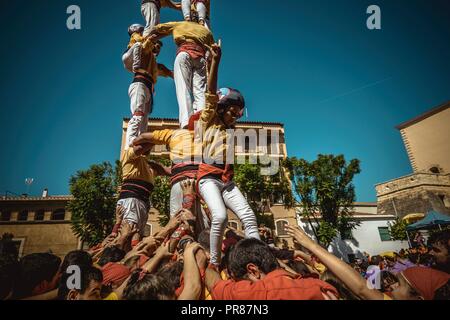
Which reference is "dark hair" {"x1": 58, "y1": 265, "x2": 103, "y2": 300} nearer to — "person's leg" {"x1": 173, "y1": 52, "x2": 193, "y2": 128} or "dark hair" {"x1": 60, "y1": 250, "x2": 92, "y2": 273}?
"dark hair" {"x1": 60, "y1": 250, "x2": 92, "y2": 273}

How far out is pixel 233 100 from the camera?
3193 millimetres

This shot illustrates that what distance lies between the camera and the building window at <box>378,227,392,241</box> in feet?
78.5

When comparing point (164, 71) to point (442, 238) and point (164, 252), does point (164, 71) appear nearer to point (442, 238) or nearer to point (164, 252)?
point (164, 252)

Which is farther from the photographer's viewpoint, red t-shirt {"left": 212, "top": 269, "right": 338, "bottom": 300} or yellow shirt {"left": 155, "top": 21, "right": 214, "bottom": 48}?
yellow shirt {"left": 155, "top": 21, "right": 214, "bottom": 48}

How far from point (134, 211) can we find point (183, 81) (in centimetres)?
242

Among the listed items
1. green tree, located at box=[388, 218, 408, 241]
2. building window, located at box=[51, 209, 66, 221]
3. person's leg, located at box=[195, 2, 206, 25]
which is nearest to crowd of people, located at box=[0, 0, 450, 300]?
person's leg, located at box=[195, 2, 206, 25]

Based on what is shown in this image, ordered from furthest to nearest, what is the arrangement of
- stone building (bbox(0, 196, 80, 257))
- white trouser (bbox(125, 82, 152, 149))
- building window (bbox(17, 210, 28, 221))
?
building window (bbox(17, 210, 28, 221))
stone building (bbox(0, 196, 80, 257))
white trouser (bbox(125, 82, 152, 149))

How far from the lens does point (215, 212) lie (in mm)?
2646

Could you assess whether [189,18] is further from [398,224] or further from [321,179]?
[398,224]

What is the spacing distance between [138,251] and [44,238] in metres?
25.5

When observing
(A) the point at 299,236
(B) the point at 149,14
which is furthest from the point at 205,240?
(B) the point at 149,14

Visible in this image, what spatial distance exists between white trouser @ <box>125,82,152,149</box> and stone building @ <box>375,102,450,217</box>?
2864 cm

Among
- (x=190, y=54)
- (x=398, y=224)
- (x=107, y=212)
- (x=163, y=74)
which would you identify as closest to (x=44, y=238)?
(x=107, y=212)

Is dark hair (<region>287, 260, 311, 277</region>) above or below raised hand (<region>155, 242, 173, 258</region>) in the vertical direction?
below
